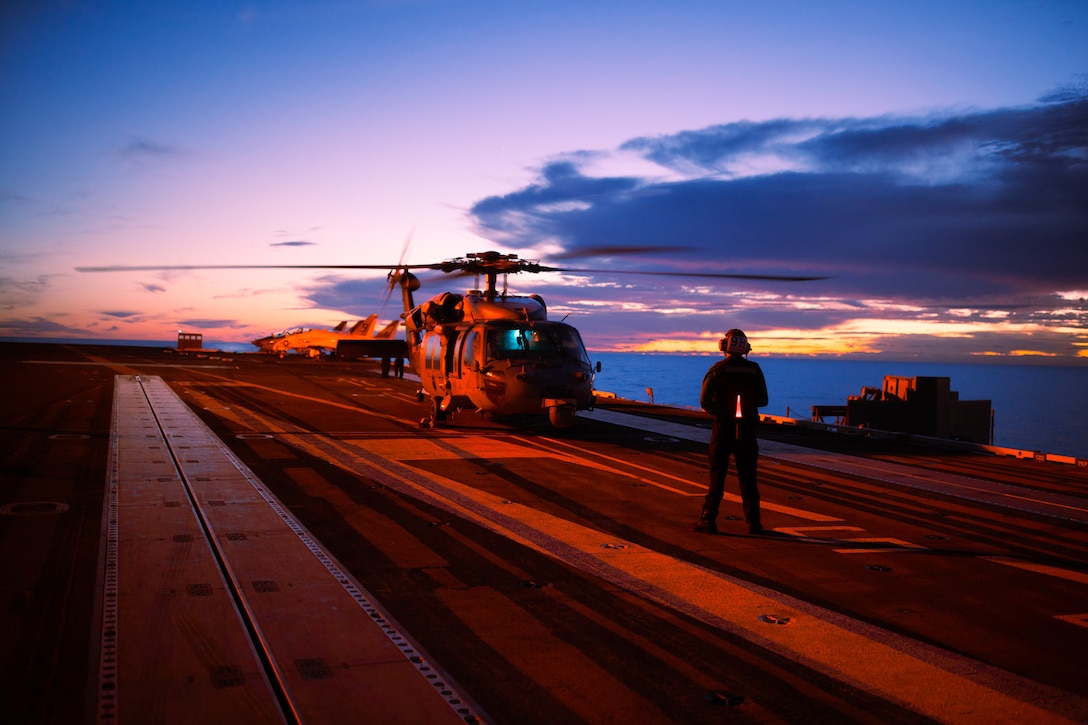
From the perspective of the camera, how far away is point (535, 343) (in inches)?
672

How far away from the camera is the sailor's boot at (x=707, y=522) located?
28.5ft

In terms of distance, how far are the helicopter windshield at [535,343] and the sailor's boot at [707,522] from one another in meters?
8.41

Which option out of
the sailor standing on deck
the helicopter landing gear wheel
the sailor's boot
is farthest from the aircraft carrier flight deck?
the helicopter landing gear wheel

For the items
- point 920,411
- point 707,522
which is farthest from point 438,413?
point 920,411

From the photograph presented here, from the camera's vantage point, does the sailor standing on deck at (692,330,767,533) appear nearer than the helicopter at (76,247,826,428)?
Yes

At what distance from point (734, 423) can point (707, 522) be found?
45.0 inches

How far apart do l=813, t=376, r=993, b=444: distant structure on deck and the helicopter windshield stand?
72.0 feet

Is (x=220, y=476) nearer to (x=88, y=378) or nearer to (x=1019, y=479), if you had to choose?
(x=1019, y=479)

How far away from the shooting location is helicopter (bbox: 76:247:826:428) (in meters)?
16.3

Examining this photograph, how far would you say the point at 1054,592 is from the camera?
22.0 feet

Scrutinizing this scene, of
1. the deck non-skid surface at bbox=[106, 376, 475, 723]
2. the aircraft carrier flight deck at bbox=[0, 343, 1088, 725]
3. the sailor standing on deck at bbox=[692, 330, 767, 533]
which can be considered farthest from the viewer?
the sailor standing on deck at bbox=[692, 330, 767, 533]

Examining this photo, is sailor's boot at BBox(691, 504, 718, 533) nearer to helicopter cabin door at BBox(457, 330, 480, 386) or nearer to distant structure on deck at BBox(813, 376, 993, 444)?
helicopter cabin door at BBox(457, 330, 480, 386)

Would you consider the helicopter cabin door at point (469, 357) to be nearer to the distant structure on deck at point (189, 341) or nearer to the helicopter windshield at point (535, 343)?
the helicopter windshield at point (535, 343)

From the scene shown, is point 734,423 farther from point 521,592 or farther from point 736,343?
point 521,592
